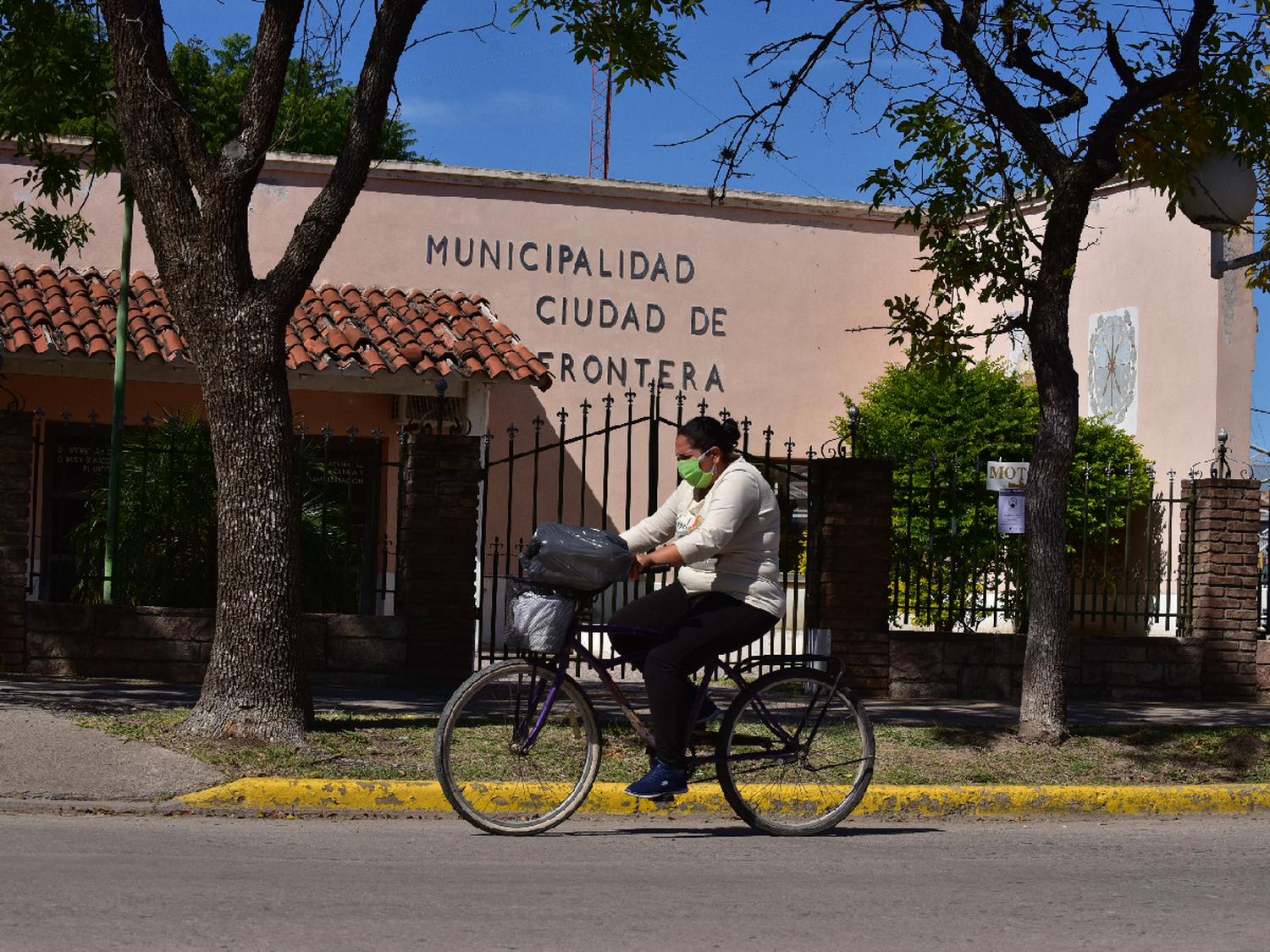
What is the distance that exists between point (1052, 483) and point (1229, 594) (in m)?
4.32

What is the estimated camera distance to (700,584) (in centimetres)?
628

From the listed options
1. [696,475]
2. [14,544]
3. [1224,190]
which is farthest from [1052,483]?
[14,544]

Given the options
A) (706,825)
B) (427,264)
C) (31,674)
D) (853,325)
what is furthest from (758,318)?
(706,825)

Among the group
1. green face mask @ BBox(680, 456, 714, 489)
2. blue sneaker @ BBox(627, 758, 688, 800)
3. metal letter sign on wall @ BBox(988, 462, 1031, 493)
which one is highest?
metal letter sign on wall @ BBox(988, 462, 1031, 493)

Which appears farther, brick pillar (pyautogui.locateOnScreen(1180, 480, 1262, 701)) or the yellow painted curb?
brick pillar (pyautogui.locateOnScreen(1180, 480, 1262, 701))

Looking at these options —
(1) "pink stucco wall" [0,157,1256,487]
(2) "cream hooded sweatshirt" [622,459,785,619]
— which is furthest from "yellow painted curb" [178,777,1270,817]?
(1) "pink stucco wall" [0,157,1256,487]

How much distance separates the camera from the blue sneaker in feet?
19.9

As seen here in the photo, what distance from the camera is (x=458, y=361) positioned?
48.6 ft

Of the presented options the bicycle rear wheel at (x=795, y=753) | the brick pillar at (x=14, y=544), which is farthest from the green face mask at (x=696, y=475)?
the brick pillar at (x=14, y=544)

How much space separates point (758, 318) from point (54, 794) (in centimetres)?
1235

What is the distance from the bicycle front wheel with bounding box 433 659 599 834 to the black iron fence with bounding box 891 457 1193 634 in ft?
20.6

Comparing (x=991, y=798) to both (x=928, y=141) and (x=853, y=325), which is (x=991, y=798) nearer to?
(x=928, y=141)

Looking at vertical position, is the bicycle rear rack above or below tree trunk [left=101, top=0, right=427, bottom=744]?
below

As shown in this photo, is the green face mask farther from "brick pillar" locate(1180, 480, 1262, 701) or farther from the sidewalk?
"brick pillar" locate(1180, 480, 1262, 701)
